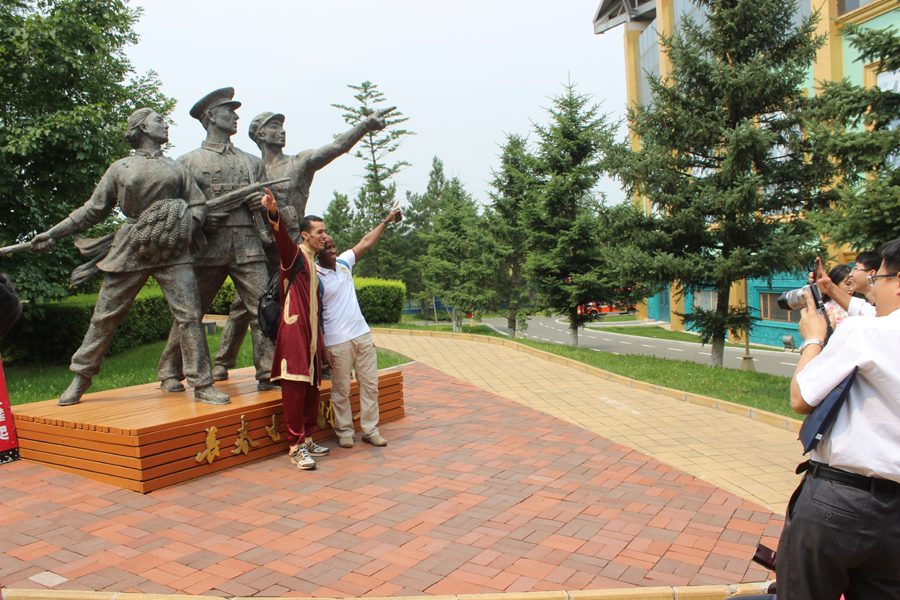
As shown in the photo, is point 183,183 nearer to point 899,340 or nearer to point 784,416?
point 899,340

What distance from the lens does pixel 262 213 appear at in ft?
18.8

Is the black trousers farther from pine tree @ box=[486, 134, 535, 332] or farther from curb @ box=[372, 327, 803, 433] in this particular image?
pine tree @ box=[486, 134, 535, 332]

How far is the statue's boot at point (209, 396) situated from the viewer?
5.27 m

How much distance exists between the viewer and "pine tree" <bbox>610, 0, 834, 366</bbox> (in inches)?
499

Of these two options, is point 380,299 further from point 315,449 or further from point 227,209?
point 315,449

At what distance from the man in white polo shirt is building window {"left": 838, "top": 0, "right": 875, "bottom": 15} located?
19774mm

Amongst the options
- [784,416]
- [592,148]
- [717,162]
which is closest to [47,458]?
[784,416]

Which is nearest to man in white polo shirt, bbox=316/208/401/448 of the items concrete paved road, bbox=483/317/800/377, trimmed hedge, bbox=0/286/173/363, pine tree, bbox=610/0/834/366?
trimmed hedge, bbox=0/286/173/363

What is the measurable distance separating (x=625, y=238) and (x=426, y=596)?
1261 centimetres

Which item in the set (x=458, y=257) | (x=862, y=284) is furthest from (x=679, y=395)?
(x=458, y=257)

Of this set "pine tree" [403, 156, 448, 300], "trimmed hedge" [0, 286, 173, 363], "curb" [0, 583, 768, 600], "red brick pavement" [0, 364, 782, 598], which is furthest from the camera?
"pine tree" [403, 156, 448, 300]

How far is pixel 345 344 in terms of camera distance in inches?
212

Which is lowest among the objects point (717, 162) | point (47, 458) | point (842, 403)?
point (47, 458)

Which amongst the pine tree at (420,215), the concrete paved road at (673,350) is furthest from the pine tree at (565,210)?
the pine tree at (420,215)
